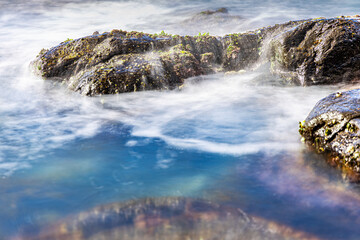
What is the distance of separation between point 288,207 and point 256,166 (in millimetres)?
1246

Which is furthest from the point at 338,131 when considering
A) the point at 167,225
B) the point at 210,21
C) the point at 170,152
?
the point at 210,21

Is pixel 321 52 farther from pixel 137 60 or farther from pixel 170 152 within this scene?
pixel 170 152

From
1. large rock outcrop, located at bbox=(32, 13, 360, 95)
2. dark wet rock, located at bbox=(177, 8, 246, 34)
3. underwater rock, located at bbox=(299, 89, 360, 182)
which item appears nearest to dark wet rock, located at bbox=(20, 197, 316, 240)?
underwater rock, located at bbox=(299, 89, 360, 182)

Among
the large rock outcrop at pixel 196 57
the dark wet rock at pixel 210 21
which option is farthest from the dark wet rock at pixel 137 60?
the dark wet rock at pixel 210 21

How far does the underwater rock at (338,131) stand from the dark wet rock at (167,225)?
178 centimetres

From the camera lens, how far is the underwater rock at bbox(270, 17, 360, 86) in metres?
8.87

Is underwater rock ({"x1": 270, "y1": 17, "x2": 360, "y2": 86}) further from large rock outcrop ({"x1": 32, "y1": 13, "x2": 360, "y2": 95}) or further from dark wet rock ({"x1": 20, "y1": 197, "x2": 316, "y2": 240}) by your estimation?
dark wet rock ({"x1": 20, "y1": 197, "x2": 316, "y2": 240})

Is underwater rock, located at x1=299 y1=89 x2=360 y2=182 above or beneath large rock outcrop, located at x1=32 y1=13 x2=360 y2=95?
beneath

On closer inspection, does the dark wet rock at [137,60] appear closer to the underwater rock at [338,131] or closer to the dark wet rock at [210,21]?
the underwater rock at [338,131]

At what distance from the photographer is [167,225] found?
12.6 feet

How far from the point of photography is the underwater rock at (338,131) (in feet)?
15.8

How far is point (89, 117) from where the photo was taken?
8.11m

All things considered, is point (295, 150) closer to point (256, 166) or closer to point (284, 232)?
point (256, 166)

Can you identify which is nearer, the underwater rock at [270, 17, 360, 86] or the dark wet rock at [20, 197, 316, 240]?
the dark wet rock at [20, 197, 316, 240]
